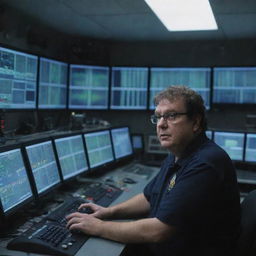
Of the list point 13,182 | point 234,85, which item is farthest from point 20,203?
point 234,85

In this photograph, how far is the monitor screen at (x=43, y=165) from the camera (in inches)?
74.7

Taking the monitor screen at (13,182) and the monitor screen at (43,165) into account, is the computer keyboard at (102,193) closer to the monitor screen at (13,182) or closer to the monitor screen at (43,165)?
the monitor screen at (43,165)

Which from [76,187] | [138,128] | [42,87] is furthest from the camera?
[138,128]

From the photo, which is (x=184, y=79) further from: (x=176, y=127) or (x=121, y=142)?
(x=176, y=127)

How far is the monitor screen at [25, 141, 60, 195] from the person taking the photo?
190cm

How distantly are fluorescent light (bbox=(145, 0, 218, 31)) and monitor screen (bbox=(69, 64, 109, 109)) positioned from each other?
94 cm

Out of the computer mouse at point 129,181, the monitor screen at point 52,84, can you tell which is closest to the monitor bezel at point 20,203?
the computer mouse at point 129,181

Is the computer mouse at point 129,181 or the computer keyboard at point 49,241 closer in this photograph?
the computer keyboard at point 49,241

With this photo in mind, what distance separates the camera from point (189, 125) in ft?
5.35

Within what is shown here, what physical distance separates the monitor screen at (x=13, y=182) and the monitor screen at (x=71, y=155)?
47cm

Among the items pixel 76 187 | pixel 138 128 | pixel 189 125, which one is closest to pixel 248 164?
pixel 138 128

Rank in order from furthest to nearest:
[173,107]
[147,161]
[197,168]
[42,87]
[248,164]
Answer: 1. [147,161]
2. [248,164]
3. [42,87]
4. [173,107]
5. [197,168]

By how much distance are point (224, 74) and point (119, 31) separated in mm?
1196

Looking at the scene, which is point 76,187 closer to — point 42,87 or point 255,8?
point 42,87
